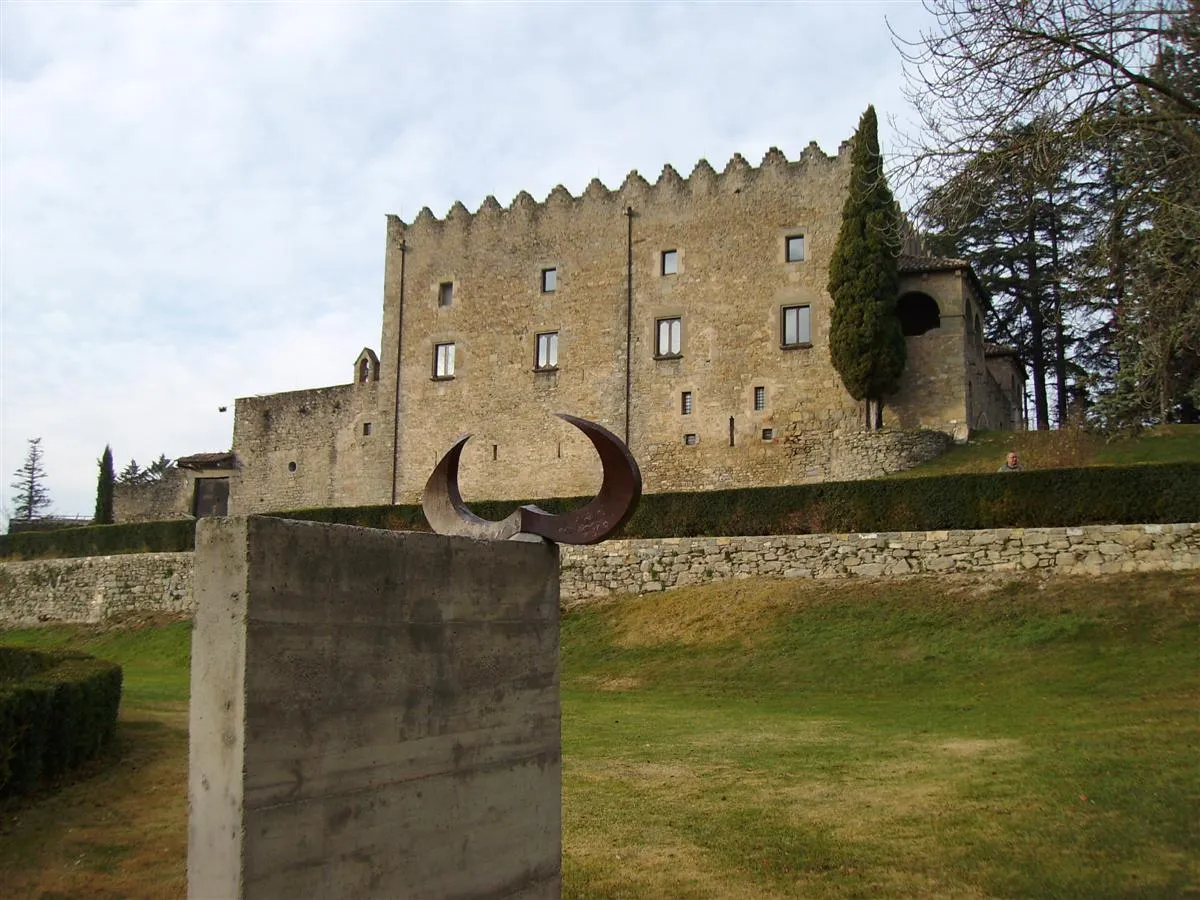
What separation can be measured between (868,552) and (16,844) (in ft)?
52.1

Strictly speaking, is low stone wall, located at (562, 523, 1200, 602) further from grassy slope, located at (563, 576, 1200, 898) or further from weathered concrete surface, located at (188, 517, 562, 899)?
weathered concrete surface, located at (188, 517, 562, 899)

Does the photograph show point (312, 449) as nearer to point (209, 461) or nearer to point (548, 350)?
point (209, 461)

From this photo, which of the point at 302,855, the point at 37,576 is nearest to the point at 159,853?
→ the point at 302,855

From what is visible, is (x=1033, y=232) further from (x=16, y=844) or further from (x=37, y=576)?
(x=16, y=844)

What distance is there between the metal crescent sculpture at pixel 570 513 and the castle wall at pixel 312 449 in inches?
1206

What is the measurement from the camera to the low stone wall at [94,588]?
30.6m

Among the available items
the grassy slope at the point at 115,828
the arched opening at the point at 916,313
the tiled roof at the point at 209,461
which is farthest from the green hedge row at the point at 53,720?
the tiled roof at the point at 209,461

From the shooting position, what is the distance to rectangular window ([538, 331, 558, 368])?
35.2m

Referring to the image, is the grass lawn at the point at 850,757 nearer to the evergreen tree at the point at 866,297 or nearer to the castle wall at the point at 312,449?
the evergreen tree at the point at 866,297

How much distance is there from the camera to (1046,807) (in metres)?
9.03

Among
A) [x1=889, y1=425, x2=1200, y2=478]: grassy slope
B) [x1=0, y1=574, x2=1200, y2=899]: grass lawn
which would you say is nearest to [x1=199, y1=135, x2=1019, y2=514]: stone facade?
[x1=889, y1=425, x2=1200, y2=478]: grassy slope

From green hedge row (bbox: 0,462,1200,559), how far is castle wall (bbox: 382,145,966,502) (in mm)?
7564

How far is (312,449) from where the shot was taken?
39.5 metres

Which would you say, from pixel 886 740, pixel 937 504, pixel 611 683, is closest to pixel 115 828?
pixel 886 740
